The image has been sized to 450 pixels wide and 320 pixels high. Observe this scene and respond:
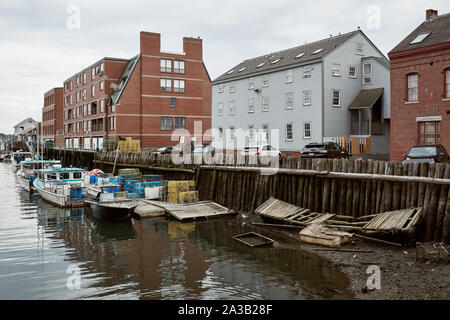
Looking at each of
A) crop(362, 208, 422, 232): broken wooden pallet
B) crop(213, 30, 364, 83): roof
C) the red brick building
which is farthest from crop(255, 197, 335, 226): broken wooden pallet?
crop(213, 30, 364, 83): roof

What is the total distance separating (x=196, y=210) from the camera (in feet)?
71.5

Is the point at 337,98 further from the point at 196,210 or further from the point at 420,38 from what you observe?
the point at 196,210

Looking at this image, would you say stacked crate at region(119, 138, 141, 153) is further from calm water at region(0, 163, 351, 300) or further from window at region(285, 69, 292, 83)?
calm water at region(0, 163, 351, 300)

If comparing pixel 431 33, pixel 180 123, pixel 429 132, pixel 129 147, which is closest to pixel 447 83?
pixel 429 132

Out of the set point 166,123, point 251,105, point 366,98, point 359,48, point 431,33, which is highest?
point 359,48

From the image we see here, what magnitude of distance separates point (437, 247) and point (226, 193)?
493 inches

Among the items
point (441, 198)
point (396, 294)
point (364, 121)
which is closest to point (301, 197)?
point (441, 198)

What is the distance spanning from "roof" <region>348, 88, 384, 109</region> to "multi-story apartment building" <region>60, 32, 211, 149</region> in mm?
26795

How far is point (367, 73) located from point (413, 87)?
13.1 meters

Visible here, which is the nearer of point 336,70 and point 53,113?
point 336,70

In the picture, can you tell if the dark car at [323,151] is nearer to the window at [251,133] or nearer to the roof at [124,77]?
the window at [251,133]

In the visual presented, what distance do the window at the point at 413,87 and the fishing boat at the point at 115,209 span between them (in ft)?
77.1

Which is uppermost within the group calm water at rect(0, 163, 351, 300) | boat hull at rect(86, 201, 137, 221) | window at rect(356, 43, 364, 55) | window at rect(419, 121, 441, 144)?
window at rect(356, 43, 364, 55)

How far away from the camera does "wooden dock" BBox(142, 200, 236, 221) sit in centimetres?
2091
